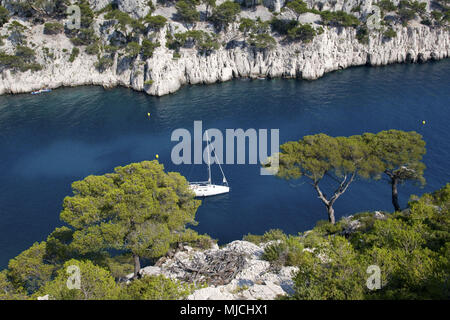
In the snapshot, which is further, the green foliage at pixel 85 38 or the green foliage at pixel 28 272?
the green foliage at pixel 85 38

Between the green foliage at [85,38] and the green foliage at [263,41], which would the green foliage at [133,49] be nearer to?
the green foliage at [85,38]

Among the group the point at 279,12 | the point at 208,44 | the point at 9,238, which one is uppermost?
the point at 279,12

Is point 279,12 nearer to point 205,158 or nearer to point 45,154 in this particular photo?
point 205,158

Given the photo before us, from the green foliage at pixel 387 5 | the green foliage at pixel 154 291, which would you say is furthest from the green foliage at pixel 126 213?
the green foliage at pixel 387 5

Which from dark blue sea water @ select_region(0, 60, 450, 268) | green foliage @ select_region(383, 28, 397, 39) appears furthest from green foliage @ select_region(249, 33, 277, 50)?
green foliage @ select_region(383, 28, 397, 39)

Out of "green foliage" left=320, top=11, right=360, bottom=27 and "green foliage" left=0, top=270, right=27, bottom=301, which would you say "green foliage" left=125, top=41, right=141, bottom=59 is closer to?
"green foliage" left=320, top=11, right=360, bottom=27
